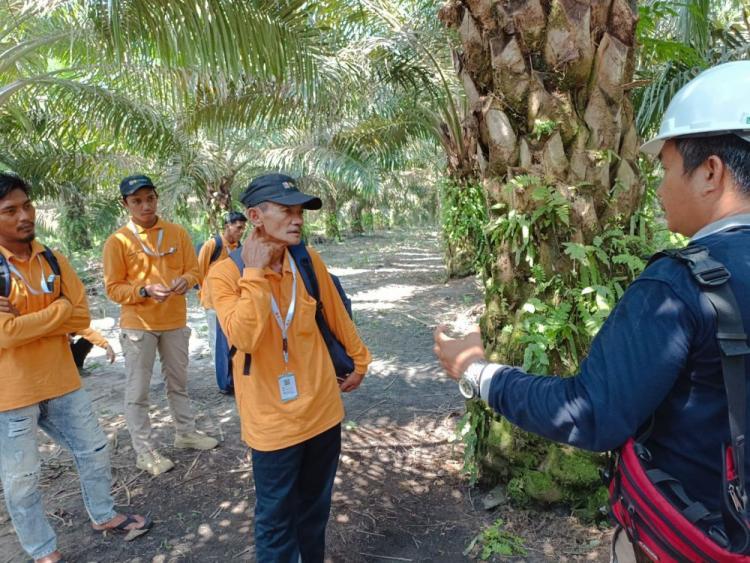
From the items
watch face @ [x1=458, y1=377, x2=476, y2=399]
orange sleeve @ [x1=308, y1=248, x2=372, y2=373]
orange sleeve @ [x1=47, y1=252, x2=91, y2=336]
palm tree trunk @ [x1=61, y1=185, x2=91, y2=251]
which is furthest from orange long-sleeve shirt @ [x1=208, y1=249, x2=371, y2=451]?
palm tree trunk @ [x1=61, y1=185, x2=91, y2=251]

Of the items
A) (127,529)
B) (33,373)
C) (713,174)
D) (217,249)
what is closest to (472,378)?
(713,174)

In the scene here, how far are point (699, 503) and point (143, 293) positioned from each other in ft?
11.5

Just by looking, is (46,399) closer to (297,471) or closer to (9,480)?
(9,480)

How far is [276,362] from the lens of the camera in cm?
221

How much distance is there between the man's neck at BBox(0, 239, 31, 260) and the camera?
8.80 feet

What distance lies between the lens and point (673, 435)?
1182mm

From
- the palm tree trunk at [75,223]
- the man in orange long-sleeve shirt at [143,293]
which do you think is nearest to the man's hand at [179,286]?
the man in orange long-sleeve shirt at [143,293]

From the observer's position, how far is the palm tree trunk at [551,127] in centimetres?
253

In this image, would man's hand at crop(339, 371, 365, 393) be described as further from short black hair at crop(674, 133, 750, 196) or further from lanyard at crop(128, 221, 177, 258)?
lanyard at crop(128, 221, 177, 258)

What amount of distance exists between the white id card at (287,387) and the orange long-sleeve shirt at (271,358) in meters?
0.02

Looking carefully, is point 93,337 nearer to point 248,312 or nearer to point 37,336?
point 37,336

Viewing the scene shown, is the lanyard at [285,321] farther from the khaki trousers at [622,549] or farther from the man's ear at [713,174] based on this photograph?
the man's ear at [713,174]

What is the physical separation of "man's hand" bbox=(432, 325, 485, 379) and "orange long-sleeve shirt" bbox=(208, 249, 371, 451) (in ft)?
2.51

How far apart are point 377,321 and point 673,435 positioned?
279 inches
